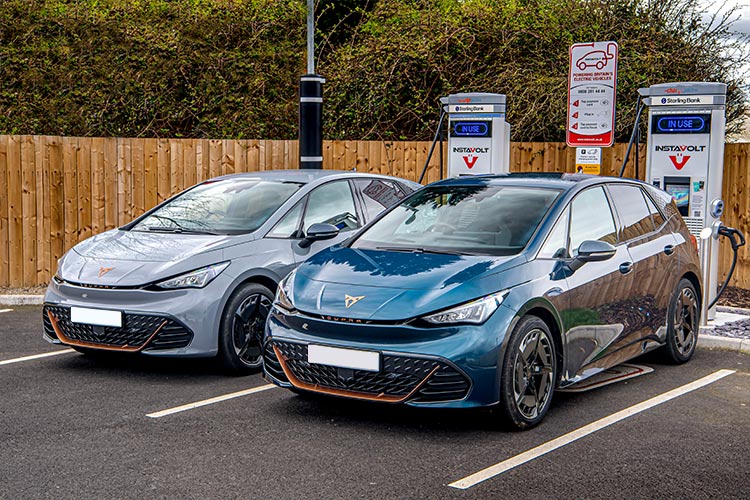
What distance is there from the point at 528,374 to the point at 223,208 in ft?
11.6

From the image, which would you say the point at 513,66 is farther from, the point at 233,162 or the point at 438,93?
the point at 233,162

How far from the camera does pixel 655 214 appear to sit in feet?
25.5

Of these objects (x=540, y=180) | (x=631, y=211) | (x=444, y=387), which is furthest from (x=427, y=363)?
(x=631, y=211)

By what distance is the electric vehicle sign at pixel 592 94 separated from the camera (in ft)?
33.0

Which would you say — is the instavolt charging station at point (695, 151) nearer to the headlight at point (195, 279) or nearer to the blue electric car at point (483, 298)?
the blue electric car at point (483, 298)

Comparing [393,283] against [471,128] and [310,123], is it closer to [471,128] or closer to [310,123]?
[471,128]

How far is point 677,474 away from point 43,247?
9.30m

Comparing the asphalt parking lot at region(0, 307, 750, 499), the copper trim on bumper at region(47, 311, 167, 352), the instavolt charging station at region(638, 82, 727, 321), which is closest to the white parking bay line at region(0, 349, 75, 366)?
the asphalt parking lot at region(0, 307, 750, 499)

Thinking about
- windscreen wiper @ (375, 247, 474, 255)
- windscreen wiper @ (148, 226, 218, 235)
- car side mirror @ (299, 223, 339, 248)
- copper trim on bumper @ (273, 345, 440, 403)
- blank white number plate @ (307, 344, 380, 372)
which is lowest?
copper trim on bumper @ (273, 345, 440, 403)

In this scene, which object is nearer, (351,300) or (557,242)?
(351,300)

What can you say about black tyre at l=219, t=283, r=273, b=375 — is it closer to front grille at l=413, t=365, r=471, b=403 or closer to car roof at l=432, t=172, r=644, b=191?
car roof at l=432, t=172, r=644, b=191

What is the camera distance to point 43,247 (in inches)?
477

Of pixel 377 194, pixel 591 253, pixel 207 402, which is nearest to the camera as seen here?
pixel 591 253

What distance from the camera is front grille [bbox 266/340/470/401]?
17.9 feet
